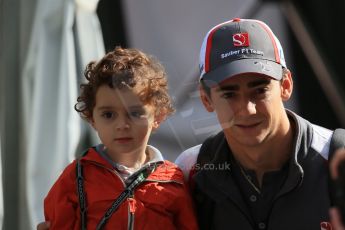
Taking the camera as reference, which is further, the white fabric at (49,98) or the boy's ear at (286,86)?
the white fabric at (49,98)

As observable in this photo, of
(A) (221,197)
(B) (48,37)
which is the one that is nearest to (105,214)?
(A) (221,197)

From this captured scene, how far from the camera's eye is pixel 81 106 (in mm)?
2365

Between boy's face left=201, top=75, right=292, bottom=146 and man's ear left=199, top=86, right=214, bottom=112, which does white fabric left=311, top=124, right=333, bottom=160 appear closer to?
boy's face left=201, top=75, right=292, bottom=146

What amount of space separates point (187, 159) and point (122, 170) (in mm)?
258

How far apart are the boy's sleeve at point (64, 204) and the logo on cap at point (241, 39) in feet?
2.25

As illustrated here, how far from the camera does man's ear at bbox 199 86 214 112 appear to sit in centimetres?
214

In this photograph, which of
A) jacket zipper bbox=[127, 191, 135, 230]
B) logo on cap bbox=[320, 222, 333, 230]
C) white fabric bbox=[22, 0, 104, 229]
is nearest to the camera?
logo on cap bbox=[320, 222, 333, 230]

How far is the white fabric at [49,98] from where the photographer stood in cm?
270

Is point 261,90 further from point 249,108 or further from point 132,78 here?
point 132,78

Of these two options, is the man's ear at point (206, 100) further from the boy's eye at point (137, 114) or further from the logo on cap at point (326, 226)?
the logo on cap at point (326, 226)

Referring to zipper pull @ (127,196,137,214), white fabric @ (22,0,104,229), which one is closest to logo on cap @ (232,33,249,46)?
zipper pull @ (127,196,137,214)

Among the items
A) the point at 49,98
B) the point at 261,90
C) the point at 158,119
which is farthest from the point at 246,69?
the point at 49,98

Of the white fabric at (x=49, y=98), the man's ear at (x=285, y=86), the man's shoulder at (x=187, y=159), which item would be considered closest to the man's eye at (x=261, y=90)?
the man's ear at (x=285, y=86)

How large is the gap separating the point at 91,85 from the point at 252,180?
2.16 ft
